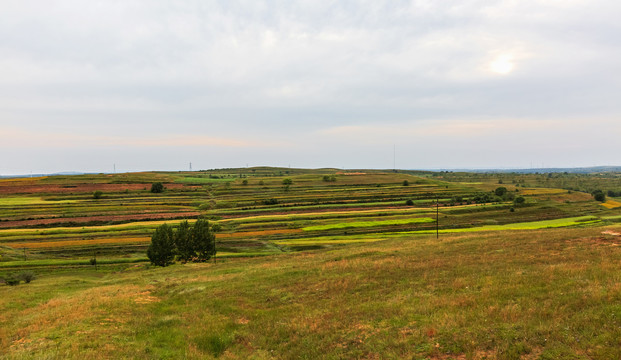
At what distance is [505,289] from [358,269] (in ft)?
44.5

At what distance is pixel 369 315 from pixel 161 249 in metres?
47.3

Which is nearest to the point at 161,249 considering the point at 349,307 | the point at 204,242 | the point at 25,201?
the point at 204,242

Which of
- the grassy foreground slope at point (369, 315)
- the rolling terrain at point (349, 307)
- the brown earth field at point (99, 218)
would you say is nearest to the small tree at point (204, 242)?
the rolling terrain at point (349, 307)

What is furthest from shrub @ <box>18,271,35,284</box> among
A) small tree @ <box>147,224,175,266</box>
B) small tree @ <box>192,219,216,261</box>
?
small tree @ <box>192,219,216,261</box>

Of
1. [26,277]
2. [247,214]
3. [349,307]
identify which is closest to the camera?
[349,307]

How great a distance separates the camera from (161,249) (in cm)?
5381

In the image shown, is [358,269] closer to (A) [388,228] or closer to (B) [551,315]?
(B) [551,315]

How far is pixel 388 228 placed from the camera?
259 feet

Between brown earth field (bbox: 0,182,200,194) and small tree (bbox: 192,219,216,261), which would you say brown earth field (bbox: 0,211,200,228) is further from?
brown earth field (bbox: 0,182,200,194)

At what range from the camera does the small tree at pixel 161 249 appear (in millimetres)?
53594

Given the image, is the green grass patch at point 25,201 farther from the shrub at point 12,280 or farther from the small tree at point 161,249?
the shrub at point 12,280

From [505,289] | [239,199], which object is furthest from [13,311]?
[239,199]

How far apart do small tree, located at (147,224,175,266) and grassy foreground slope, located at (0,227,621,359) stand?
79.5 ft

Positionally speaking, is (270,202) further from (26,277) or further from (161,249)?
(26,277)
